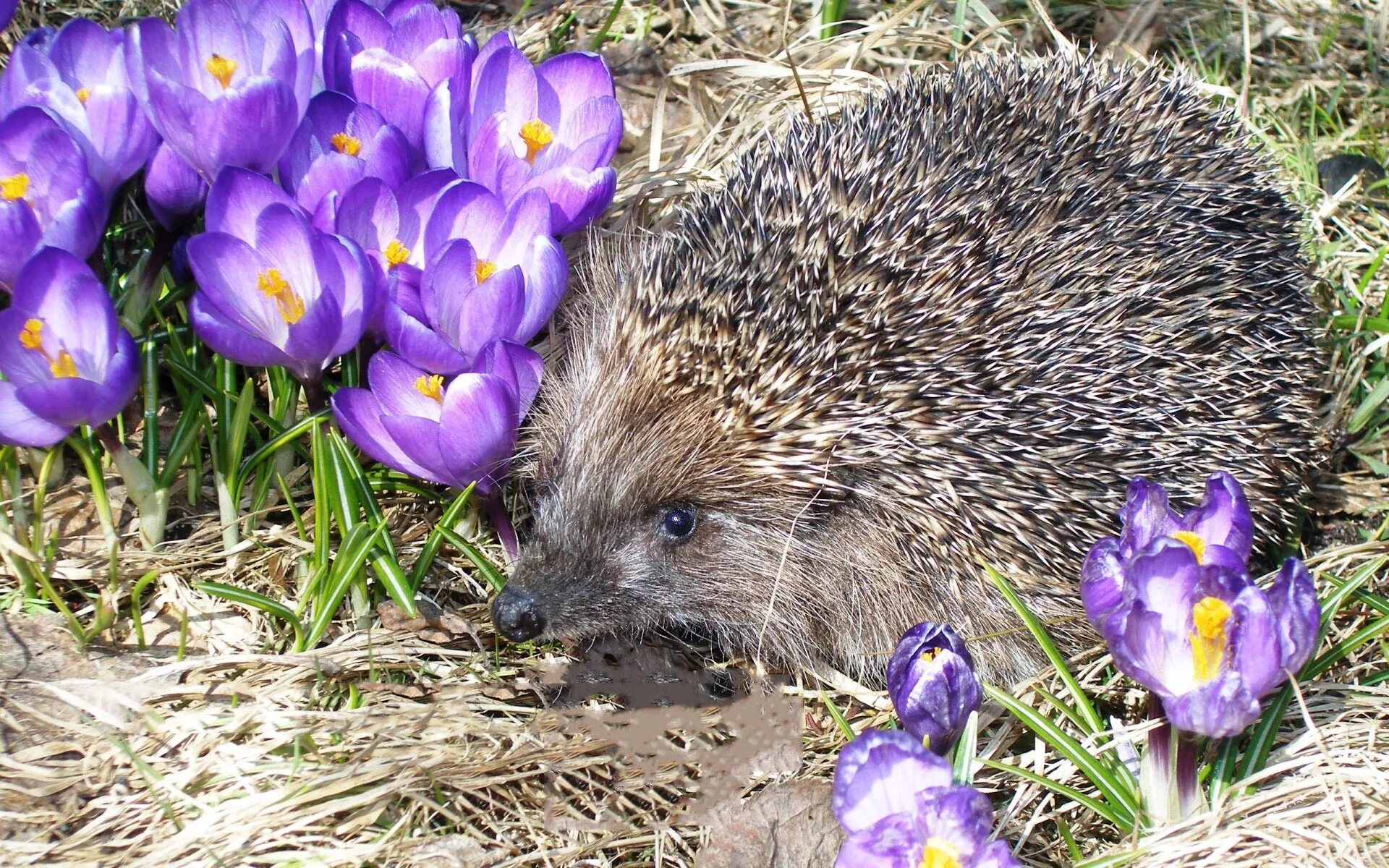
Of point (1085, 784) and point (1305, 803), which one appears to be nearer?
point (1305, 803)

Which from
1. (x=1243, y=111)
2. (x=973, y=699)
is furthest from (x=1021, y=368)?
(x=1243, y=111)

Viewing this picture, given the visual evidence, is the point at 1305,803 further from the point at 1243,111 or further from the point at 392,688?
the point at 1243,111

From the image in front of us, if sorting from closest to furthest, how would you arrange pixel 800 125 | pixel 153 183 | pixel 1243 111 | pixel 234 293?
pixel 234 293 < pixel 153 183 < pixel 800 125 < pixel 1243 111

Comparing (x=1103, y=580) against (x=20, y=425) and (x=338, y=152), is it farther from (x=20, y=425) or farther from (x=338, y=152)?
(x=20, y=425)

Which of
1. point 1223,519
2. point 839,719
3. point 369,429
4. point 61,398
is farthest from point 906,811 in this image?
point 61,398

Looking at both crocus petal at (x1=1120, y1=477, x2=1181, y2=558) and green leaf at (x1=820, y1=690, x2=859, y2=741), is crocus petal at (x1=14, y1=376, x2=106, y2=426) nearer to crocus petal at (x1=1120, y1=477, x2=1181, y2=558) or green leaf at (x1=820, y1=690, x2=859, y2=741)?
green leaf at (x1=820, y1=690, x2=859, y2=741)
